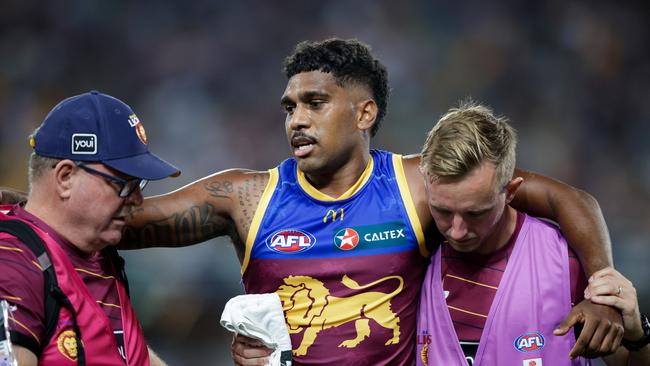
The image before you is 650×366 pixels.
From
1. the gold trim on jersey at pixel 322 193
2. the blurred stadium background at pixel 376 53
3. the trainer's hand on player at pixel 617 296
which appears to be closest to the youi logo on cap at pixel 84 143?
the gold trim on jersey at pixel 322 193

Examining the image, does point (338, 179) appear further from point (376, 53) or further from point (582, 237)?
point (376, 53)

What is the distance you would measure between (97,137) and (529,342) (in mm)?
1614

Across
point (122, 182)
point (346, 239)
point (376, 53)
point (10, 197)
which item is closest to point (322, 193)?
point (346, 239)

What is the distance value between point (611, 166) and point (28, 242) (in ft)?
20.1

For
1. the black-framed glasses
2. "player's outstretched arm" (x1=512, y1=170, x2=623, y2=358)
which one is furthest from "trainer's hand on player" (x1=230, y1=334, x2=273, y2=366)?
"player's outstretched arm" (x1=512, y1=170, x2=623, y2=358)

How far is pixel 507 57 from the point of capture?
7.87 meters

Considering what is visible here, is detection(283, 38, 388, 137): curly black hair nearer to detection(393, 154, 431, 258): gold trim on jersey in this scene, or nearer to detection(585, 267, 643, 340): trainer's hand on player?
detection(393, 154, 431, 258): gold trim on jersey

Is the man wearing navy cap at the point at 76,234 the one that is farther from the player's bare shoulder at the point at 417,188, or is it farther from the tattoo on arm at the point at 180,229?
the player's bare shoulder at the point at 417,188

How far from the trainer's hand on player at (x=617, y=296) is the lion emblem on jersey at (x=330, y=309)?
0.74 meters

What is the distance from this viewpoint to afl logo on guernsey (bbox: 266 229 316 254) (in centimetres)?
311

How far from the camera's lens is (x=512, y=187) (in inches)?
114

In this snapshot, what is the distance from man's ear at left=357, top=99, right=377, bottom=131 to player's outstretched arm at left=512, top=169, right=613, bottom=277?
689 millimetres

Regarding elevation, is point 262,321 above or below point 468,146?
below

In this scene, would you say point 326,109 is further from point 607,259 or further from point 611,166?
point 611,166
